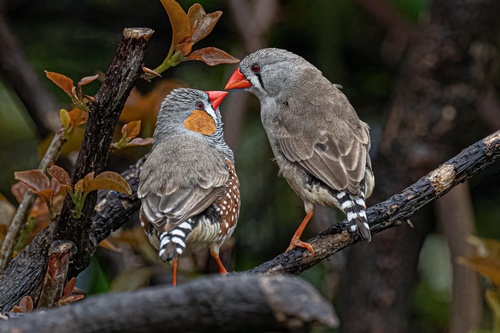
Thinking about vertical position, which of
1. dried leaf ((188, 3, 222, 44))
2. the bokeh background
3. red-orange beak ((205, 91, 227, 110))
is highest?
dried leaf ((188, 3, 222, 44))

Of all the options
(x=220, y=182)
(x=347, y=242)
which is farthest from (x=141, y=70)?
(x=347, y=242)

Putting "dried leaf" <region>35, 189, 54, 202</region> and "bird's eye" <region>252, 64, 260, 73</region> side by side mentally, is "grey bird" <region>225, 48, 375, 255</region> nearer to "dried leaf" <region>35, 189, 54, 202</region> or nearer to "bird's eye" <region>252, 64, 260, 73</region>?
"bird's eye" <region>252, 64, 260, 73</region>

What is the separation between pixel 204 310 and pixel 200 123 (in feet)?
7.70

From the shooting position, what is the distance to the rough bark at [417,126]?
530 centimetres

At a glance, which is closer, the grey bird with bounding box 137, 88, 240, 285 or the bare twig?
the bare twig

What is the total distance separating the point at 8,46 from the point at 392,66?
7.93 ft

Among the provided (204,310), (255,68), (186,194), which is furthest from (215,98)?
(204,310)

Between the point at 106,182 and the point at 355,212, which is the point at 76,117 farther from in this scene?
the point at 355,212

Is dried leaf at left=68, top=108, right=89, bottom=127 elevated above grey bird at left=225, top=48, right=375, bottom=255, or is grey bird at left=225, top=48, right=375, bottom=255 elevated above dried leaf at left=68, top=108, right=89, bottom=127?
dried leaf at left=68, top=108, right=89, bottom=127

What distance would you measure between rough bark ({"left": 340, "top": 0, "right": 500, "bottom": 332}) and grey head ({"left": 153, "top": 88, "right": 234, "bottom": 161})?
138 centimetres

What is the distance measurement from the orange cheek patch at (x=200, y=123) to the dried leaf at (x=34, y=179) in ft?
3.45

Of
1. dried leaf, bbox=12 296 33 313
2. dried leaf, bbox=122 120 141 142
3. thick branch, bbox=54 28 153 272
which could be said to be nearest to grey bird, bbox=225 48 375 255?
dried leaf, bbox=122 120 141 142

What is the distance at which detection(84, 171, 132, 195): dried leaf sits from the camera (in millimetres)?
3057

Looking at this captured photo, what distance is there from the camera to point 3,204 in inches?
157
